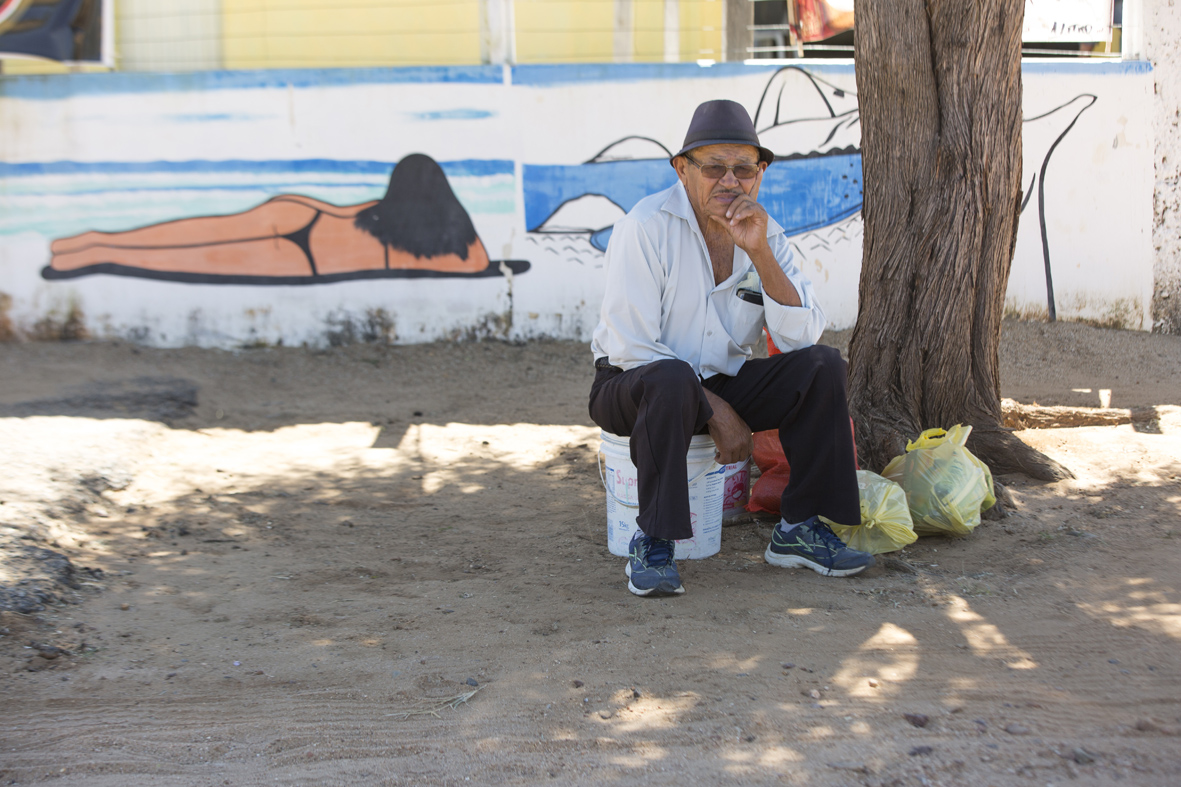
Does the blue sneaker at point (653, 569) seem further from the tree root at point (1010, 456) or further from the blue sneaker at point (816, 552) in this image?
the tree root at point (1010, 456)

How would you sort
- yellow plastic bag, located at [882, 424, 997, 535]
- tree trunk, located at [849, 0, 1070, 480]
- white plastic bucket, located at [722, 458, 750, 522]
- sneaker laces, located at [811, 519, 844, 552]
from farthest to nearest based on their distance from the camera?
tree trunk, located at [849, 0, 1070, 480] < white plastic bucket, located at [722, 458, 750, 522] < yellow plastic bag, located at [882, 424, 997, 535] < sneaker laces, located at [811, 519, 844, 552]

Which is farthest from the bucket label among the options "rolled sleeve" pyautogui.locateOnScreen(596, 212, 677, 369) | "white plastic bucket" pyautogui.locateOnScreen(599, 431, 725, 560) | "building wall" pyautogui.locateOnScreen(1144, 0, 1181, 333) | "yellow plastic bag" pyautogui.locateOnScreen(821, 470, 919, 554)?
"building wall" pyautogui.locateOnScreen(1144, 0, 1181, 333)

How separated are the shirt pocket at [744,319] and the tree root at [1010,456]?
1.34 meters

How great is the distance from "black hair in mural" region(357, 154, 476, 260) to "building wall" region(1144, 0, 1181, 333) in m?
5.34

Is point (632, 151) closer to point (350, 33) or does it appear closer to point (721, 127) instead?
point (350, 33)

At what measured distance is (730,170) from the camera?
2932 mm

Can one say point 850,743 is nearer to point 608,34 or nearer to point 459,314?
point 459,314

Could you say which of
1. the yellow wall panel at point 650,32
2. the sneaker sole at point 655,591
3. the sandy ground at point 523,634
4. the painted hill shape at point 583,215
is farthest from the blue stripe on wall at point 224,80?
the sneaker sole at point 655,591

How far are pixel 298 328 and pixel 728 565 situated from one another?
4.98m

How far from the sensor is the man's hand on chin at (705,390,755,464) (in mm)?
2883

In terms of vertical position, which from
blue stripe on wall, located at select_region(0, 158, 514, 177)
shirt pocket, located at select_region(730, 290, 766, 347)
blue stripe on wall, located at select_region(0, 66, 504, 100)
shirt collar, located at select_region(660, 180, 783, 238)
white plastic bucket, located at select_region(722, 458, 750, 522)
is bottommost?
white plastic bucket, located at select_region(722, 458, 750, 522)

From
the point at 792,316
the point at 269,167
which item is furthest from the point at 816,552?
the point at 269,167

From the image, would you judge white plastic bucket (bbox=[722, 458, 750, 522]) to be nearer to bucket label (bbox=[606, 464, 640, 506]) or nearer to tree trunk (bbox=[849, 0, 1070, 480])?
bucket label (bbox=[606, 464, 640, 506])

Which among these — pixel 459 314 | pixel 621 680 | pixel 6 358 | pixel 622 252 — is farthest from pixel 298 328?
pixel 621 680
